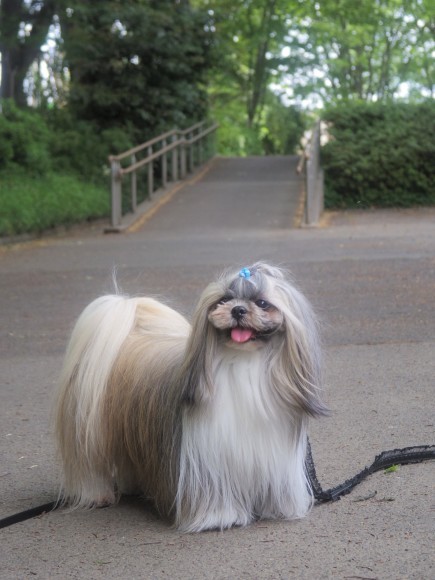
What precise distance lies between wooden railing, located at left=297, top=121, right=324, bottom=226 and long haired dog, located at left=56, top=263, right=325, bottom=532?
14432mm

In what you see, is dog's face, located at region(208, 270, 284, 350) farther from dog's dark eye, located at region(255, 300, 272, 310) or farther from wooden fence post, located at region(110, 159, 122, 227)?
wooden fence post, located at region(110, 159, 122, 227)

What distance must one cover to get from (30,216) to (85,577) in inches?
574

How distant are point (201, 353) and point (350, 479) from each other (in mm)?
1389

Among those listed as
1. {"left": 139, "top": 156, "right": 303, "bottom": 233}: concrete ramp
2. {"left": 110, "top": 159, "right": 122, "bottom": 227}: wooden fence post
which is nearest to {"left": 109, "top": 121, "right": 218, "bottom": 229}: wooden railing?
{"left": 110, "top": 159, "right": 122, "bottom": 227}: wooden fence post

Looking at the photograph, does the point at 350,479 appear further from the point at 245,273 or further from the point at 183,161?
the point at 183,161

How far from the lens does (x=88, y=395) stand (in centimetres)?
482

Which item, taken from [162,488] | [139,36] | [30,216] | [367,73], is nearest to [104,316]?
[162,488]

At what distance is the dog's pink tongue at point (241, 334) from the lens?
4129 mm

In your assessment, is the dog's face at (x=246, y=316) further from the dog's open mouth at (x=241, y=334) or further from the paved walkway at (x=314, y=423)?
the paved walkway at (x=314, y=423)

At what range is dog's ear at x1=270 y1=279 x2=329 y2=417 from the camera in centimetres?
420

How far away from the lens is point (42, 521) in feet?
16.0

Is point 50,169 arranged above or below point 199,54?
below

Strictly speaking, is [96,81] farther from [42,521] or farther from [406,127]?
[42,521]

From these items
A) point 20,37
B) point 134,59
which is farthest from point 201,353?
point 134,59
